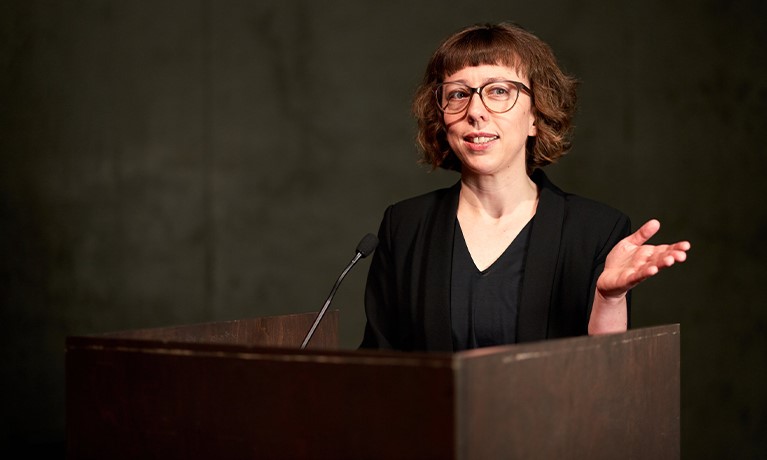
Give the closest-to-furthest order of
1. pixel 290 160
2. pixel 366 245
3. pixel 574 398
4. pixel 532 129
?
pixel 574 398
pixel 366 245
pixel 532 129
pixel 290 160

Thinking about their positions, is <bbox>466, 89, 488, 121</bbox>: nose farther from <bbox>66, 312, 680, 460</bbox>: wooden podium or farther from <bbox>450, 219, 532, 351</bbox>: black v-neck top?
<bbox>66, 312, 680, 460</bbox>: wooden podium

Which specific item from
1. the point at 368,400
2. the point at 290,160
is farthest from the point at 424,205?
the point at 290,160

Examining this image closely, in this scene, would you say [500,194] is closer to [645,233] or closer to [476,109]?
[476,109]

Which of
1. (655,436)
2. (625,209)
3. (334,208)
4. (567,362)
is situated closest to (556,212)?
(655,436)

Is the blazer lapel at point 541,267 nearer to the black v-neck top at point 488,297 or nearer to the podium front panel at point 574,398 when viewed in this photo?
the black v-neck top at point 488,297

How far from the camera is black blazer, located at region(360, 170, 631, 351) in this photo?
207 cm

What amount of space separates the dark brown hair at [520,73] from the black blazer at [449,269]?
0.09 meters

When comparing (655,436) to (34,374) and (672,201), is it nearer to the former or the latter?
(34,374)

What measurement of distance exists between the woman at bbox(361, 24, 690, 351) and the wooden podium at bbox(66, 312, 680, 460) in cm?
55

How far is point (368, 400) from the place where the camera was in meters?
1.14

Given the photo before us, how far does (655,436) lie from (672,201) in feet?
11.0

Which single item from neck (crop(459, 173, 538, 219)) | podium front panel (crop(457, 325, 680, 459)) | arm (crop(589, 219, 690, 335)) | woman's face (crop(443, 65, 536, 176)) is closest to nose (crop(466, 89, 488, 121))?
woman's face (crop(443, 65, 536, 176))

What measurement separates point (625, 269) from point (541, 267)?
18.1 inches

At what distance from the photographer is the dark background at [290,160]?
3820 millimetres
